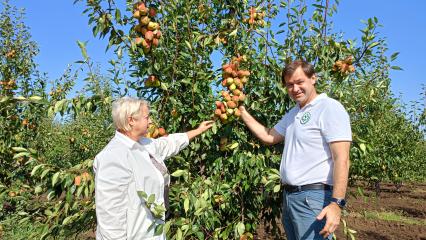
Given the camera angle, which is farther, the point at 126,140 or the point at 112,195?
the point at 126,140

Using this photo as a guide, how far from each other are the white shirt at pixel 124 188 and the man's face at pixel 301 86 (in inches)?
37.2

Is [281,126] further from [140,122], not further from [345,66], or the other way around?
[140,122]

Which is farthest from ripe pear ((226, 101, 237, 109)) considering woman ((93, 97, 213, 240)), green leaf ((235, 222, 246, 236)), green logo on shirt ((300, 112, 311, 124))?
green leaf ((235, 222, 246, 236))

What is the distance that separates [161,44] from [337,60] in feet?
4.09

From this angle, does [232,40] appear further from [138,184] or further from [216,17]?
[138,184]

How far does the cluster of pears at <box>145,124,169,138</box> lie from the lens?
2.72 meters

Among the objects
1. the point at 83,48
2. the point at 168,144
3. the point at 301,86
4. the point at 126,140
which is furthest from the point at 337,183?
the point at 83,48

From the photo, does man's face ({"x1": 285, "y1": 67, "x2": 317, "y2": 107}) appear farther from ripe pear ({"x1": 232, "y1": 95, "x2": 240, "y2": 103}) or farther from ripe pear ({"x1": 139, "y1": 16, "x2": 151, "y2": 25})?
ripe pear ({"x1": 139, "y1": 16, "x2": 151, "y2": 25})

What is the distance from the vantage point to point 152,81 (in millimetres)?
2719

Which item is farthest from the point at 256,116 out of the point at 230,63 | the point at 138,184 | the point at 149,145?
the point at 138,184

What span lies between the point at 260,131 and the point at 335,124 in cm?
63

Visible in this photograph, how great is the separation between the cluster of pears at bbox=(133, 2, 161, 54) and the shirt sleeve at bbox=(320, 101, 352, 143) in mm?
1127

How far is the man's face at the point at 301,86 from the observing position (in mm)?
2479

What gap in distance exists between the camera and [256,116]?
9.83ft
